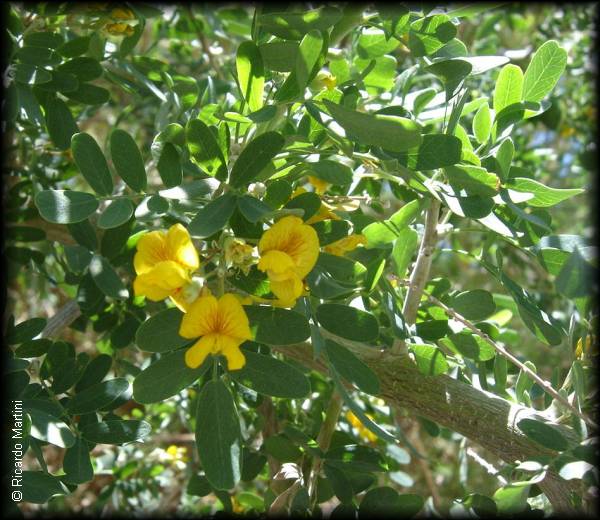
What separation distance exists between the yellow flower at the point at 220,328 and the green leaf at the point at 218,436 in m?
0.08

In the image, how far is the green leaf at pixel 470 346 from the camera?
4.13ft

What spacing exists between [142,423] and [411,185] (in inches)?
24.0

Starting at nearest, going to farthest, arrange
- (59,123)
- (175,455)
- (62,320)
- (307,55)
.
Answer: (307,55) → (59,123) → (62,320) → (175,455)

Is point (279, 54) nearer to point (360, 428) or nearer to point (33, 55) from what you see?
point (33, 55)

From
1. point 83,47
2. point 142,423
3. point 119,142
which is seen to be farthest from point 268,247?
point 83,47

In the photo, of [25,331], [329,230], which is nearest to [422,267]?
[329,230]

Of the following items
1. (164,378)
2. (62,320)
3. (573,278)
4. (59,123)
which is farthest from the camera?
(62,320)

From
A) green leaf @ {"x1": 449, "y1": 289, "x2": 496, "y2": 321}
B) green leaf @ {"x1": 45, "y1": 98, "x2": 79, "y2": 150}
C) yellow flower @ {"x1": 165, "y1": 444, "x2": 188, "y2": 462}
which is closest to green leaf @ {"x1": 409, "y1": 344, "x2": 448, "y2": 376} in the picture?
green leaf @ {"x1": 449, "y1": 289, "x2": 496, "y2": 321}

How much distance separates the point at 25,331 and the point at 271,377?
495 millimetres

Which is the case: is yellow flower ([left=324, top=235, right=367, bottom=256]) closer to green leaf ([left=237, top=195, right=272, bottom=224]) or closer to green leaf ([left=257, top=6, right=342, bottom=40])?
green leaf ([left=237, top=195, right=272, bottom=224])

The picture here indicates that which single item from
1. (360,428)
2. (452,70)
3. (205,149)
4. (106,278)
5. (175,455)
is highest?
(452,70)

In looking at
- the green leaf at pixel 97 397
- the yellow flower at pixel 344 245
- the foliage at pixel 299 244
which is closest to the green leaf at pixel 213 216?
the foliage at pixel 299 244

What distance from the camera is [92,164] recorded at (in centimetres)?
115

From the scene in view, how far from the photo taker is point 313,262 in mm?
1021
